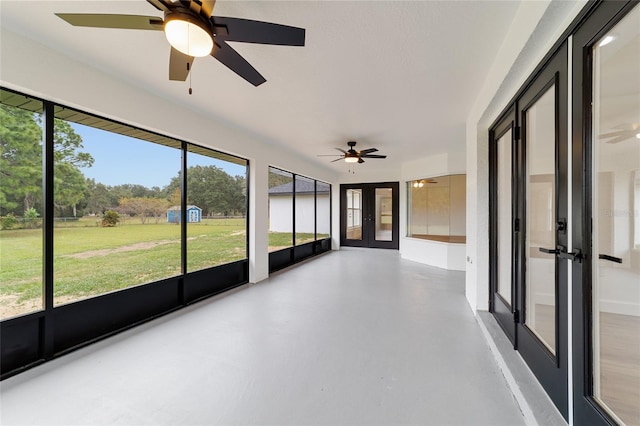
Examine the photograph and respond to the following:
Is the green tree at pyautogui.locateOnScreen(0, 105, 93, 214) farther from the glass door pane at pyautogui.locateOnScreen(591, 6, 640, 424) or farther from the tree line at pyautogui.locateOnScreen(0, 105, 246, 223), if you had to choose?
the glass door pane at pyautogui.locateOnScreen(591, 6, 640, 424)

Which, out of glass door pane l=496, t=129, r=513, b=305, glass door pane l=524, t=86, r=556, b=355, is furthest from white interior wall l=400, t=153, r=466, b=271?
glass door pane l=524, t=86, r=556, b=355

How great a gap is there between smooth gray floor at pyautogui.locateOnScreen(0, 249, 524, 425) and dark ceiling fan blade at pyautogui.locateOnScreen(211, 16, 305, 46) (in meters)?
2.52

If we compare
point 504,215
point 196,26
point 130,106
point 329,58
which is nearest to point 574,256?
point 504,215

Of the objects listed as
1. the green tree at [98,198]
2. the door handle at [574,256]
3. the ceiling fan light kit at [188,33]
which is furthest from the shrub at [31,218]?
the door handle at [574,256]

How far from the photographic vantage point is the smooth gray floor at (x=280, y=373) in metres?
1.79

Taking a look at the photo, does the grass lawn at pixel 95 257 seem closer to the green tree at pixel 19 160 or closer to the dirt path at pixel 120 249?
the dirt path at pixel 120 249

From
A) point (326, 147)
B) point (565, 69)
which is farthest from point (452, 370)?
point (326, 147)

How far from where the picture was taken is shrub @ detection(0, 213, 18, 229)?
2.28 meters

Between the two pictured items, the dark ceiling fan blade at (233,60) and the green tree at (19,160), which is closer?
the dark ceiling fan blade at (233,60)

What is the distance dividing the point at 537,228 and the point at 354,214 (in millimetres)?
7524

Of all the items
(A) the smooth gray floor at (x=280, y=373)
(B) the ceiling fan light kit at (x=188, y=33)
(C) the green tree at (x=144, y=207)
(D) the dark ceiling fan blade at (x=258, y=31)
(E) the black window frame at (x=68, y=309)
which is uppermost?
(D) the dark ceiling fan blade at (x=258, y=31)

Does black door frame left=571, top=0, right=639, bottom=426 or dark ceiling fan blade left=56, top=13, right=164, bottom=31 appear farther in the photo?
dark ceiling fan blade left=56, top=13, right=164, bottom=31

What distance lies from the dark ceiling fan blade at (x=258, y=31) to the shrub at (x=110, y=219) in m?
2.58

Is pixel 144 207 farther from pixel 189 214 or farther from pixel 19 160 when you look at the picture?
pixel 19 160
